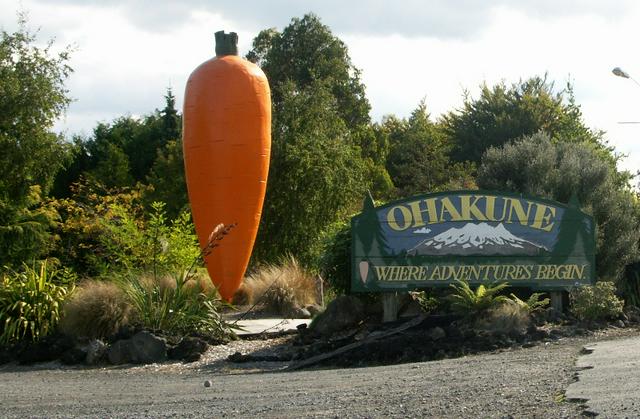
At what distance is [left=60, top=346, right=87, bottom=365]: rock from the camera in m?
15.1

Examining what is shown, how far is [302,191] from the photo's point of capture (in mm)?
28172

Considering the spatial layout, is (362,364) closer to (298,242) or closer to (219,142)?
(219,142)

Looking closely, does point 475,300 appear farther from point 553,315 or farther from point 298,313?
point 298,313

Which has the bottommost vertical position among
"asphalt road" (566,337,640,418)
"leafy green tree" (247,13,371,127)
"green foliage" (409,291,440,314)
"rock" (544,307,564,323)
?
"asphalt road" (566,337,640,418)

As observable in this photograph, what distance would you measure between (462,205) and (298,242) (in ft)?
39.1

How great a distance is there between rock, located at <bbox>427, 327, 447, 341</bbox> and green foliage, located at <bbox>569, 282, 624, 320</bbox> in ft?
7.96

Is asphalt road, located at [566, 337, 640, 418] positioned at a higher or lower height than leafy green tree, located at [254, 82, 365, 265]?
lower

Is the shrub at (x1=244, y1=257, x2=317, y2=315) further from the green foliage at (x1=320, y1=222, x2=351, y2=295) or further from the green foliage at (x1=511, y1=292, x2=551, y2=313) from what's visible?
the green foliage at (x1=511, y1=292, x2=551, y2=313)

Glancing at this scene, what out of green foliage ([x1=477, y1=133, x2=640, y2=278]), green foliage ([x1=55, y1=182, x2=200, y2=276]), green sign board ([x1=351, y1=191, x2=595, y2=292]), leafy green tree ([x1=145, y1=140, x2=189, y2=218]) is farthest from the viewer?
leafy green tree ([x1=145, y1=140, x2=189, y2=218])

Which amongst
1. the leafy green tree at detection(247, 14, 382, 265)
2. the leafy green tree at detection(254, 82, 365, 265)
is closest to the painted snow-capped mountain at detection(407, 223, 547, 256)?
the leafy green tree at detection(247, 14, 382, 265)

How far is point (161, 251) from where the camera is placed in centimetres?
2086

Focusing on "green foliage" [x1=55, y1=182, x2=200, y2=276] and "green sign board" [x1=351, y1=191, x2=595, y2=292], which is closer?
"green sign board" [x1=351, y1=191, x2=595, y2=292]

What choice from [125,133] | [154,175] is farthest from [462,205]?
[125,133]

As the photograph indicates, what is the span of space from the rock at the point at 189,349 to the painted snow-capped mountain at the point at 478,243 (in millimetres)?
3602
